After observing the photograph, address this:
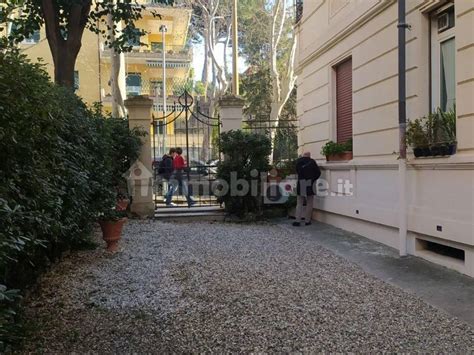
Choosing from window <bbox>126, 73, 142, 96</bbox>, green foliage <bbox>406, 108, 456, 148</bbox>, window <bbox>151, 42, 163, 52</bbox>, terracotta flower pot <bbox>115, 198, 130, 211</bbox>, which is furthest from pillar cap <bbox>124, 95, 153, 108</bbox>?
window <bbox>151, 42, 163, 52</bbox>

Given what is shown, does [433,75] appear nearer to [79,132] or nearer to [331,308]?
[331,308]

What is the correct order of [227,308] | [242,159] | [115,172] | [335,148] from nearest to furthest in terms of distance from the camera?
1. [227,308]
2. [335,148]
3. [115,172]
4. [242,159]

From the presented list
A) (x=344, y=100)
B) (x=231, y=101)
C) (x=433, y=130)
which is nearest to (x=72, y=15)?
(x=231, y=101)

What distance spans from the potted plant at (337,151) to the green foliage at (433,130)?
2.52m

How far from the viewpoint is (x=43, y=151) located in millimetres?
3893

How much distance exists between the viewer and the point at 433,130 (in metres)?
6.27

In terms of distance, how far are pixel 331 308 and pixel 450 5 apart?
4.40 m

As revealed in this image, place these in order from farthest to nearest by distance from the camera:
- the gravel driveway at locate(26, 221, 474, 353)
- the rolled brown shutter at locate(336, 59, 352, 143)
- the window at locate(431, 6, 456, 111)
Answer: the rolled brown shutter at locate(336, 59, 352, 143) → the window at locate(431, 6, 456, 111) → the gravel driveway at locate(26, 221, 474, 353)

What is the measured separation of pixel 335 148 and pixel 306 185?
114cm

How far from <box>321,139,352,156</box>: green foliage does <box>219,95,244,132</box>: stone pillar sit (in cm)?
253

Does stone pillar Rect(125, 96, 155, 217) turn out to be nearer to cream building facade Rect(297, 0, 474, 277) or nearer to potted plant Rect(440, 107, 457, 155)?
cream building facade Rect(297, 0, 474, 277)

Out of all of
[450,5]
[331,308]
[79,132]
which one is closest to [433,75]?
[450,5]

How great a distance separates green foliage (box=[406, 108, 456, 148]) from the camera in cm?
596

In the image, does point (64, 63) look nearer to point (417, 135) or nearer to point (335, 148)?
point (335, 148)
